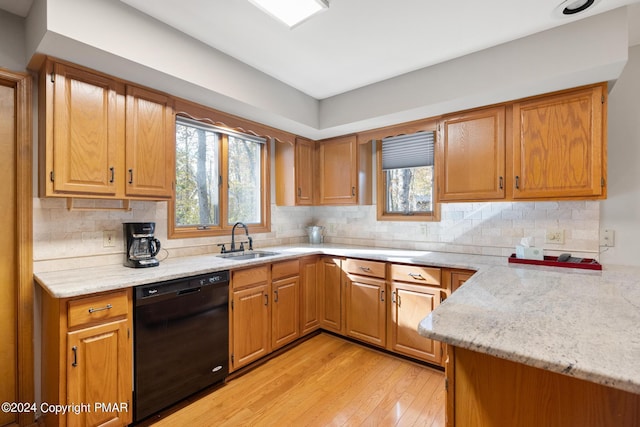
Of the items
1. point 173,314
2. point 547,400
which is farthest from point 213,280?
point 547,400

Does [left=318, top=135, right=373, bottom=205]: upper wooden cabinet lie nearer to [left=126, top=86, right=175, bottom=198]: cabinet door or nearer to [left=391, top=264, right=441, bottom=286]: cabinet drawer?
[left=391, top=264, right=441, bottom=286]: cabinet drawer

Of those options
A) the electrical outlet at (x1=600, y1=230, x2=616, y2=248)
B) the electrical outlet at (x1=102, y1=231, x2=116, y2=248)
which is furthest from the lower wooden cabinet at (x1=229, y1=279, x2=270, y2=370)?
the electrical outlet at (x1=600, y1=230, x2=616, y2=248)

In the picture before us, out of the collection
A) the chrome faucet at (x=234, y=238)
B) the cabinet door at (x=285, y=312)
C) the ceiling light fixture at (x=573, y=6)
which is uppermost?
the ceiling light fixture at (x=573, y=6)

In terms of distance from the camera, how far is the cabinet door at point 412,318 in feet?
8.15

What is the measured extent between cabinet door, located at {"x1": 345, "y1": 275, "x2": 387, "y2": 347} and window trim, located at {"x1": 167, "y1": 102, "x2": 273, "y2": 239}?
123 cm

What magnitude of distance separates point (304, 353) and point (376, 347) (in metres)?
0.69

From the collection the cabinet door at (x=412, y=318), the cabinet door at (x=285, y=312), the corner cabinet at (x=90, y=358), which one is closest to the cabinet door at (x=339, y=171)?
the cabinet door at (x=285, y=312)

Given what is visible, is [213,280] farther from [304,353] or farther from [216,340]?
[304,353]

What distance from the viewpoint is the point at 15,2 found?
176 centimetres

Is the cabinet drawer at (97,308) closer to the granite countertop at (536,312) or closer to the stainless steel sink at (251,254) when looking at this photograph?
the granite countertop at (536,312)

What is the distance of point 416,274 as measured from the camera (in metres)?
2.57

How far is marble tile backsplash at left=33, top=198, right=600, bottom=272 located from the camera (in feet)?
6.55

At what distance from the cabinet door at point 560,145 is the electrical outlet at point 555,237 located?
0.45 m

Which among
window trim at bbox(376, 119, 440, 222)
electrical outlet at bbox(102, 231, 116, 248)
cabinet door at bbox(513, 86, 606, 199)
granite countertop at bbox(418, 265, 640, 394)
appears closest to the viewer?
granite countertop at bbox(418, 265, 640, 394)
